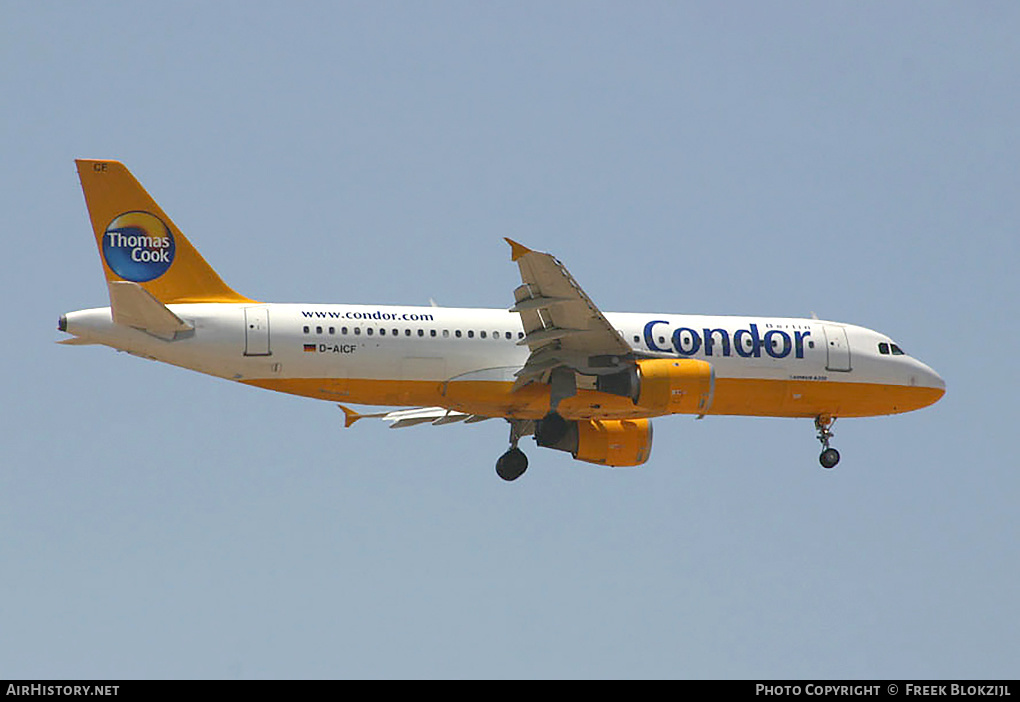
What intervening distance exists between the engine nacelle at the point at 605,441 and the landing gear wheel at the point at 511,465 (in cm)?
78

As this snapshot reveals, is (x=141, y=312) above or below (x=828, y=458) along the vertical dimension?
above

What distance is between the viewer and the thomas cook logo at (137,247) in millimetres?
34438

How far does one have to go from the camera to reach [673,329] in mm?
37406

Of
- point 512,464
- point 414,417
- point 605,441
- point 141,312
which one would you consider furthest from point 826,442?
point 141,312

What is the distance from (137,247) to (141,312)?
2475 millimetres

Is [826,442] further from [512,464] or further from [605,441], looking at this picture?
[512,464]

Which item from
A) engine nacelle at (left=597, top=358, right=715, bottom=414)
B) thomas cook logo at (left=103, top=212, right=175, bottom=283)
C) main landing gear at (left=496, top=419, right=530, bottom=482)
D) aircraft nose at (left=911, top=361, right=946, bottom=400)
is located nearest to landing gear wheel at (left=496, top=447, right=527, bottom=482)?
main landing gear at (left=496, top=419, right=530, bottom=482)

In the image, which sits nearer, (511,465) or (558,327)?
(558,327)

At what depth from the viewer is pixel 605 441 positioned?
38.7m

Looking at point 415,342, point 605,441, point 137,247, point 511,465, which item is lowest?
point 511,465

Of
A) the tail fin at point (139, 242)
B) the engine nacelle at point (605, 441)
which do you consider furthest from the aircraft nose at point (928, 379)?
the tail fin at point (139, 242)
